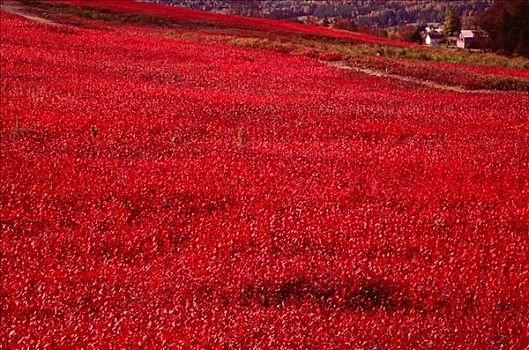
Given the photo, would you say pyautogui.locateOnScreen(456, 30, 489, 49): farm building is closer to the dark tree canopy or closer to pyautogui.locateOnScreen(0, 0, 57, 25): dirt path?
the dark tree canopy

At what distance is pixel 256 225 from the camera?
27.1 ft

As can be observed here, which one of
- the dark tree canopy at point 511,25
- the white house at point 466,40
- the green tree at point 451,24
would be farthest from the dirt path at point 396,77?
the green tree at point 451,24

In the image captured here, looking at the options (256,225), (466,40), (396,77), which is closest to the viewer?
(256,225)

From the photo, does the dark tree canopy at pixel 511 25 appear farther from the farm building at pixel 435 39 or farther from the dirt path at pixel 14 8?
the farm building at pixel 435 39

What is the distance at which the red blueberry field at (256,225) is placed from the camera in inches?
221

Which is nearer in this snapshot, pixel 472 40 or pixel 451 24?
pixel 472 40

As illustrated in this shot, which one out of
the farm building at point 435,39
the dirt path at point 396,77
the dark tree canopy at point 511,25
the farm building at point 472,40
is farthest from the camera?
the farm building at point 435,39

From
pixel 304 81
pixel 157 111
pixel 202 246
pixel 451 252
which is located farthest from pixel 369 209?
pixel 304 81

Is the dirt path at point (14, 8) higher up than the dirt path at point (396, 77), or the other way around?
the dirt path at point (14, 8)

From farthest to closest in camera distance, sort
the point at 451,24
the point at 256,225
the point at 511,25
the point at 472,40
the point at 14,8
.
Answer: the point at 451,24, the point at 472,40, the point at 511,25, the point at 14,8, the point at 256,225

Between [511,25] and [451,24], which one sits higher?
[451,24]

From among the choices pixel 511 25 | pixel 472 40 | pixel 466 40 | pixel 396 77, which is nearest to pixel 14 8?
pixel 396 77

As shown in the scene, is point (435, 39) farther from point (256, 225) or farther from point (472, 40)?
point (256, 225)

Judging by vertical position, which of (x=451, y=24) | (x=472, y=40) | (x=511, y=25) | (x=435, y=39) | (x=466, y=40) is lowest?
(x=435, y=39)
